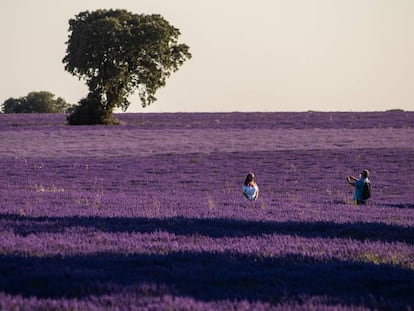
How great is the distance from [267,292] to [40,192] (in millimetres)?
15322

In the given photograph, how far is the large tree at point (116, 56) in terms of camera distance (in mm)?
61750

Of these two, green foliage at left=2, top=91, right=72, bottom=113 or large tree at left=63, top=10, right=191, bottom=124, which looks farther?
green foliage at left=2, top=91, right=72, bottom=113

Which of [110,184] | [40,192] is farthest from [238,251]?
[110,184]

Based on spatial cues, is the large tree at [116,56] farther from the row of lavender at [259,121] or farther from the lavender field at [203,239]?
the lavender field at [203,239]

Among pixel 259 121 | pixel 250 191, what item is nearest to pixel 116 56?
pixel 259 121

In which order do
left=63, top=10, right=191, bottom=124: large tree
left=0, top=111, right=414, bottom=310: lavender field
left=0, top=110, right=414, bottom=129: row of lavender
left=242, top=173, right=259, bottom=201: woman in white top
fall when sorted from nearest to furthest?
1. left=0, top=111, right=414, bottom=310: lavender field
2. left=242, top=173, right=259, bottom=201: woman in white top
3. left=0, top=110, right=414, bottom=129: row of lavender
4. left=63, top=10, right=191, bottom=124: large tree

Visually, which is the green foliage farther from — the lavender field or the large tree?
the lavender field

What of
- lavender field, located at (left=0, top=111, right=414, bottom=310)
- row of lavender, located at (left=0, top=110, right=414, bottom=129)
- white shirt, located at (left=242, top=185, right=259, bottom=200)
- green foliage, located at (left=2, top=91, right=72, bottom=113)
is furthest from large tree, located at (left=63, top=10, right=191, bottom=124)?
green foliage, located at (left=2, top=91, right=72, bottom=113)

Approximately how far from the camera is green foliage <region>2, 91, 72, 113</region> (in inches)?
4766

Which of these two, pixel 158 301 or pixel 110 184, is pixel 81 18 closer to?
pixel 110 184

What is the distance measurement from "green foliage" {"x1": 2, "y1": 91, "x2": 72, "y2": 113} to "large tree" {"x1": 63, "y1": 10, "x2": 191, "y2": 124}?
186 feet

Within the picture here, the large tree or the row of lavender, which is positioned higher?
the large tree

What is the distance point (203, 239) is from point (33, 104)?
114460 mm

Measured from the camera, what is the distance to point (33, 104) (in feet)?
399
